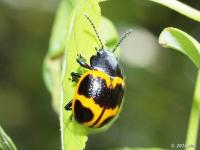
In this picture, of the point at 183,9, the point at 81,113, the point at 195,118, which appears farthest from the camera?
the point at 81,113

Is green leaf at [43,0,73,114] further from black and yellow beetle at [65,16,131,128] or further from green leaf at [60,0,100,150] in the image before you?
green leaf at [60,0,100,150]

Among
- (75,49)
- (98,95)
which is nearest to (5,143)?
(75,49)

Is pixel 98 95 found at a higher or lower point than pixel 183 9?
lower

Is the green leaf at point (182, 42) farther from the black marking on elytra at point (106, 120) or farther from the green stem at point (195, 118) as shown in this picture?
the black marking on elytra at point (106, 120)

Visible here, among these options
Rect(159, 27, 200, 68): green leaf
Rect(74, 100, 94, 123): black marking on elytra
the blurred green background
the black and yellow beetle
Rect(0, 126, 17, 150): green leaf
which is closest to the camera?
Rect(159, 27, 200, 68): green leaf

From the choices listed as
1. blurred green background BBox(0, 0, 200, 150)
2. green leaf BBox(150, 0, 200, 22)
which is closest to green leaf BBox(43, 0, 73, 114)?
green leaf BBox(150, 0, 200, 22)

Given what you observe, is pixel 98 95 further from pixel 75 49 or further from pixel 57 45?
pixel 75 49

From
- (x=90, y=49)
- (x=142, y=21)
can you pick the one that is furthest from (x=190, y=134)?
(x=142, y=21)
